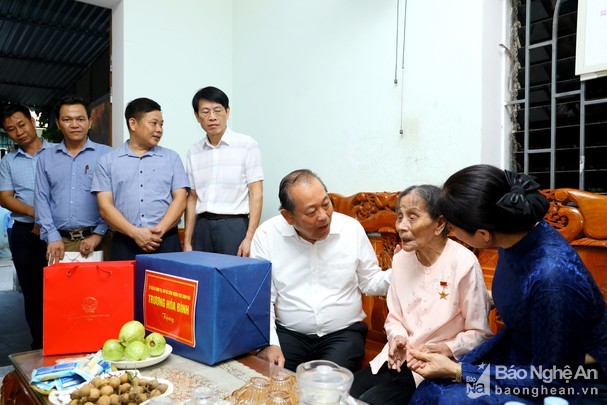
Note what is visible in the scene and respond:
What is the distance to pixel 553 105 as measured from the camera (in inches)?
79.4

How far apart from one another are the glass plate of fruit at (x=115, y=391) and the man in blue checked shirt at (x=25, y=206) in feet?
6.60

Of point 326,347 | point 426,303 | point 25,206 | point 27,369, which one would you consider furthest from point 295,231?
point 25,206

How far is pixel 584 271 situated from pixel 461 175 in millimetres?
383

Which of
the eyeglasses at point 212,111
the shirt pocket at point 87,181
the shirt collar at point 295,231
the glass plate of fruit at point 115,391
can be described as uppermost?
the eyeglasses at point 212,111

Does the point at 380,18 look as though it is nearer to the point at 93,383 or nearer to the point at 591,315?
the point at 591,315

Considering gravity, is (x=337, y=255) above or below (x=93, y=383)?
above

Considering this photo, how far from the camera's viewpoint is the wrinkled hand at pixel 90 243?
2482 millimetres

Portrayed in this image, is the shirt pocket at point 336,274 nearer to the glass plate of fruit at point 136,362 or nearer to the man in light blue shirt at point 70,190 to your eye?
the glass plate of fruit at point 136,362

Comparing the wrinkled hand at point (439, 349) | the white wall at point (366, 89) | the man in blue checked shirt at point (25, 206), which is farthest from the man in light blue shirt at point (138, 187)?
the wrinkled hand at point (439, 349)

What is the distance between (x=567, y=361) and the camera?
3.61 feet

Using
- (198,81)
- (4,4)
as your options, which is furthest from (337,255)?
(4,4)

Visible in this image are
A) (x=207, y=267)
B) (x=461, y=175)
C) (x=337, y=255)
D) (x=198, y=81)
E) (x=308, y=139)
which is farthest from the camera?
(x=198, y=81)

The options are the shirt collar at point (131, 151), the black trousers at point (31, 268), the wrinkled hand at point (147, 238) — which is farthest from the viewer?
the black trousers at point (31, 268)

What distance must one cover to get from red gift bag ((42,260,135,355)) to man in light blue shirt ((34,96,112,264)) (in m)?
1.20
